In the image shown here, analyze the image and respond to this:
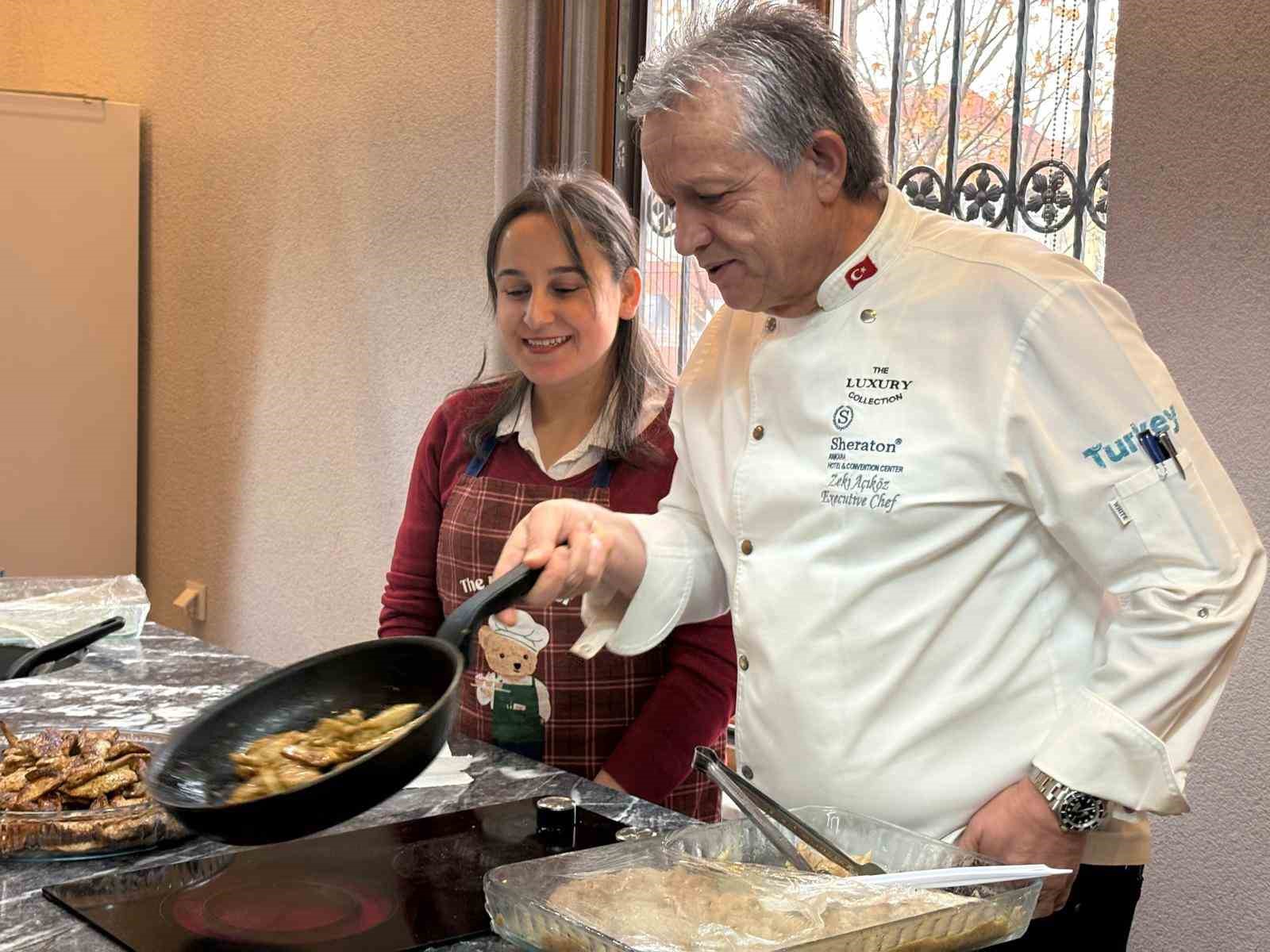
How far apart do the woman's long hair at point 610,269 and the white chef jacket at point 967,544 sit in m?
0.51

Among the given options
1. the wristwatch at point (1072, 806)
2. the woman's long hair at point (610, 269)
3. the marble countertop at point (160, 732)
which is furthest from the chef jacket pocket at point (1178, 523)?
the woman's long hair at point (610, 269)

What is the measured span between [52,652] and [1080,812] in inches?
52.1

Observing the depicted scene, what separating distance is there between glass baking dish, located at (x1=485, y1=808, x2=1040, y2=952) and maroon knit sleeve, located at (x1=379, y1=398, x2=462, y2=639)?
105cm

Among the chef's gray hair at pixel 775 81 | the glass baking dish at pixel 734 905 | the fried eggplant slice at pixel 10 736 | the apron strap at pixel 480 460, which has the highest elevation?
the chef's gray hair at pixel 775 81

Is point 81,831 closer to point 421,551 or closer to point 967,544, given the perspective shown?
point 967,544

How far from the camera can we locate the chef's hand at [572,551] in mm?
1345

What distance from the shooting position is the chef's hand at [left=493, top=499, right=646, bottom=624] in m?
1.34

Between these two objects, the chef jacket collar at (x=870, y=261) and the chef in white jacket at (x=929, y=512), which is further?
the chef jacket collar at (x=870, y=261)

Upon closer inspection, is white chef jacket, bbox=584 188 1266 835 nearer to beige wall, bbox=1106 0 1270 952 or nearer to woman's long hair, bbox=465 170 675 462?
woman's long hair, bbox=465 170 675 462

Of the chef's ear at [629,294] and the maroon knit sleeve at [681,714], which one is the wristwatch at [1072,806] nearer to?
the maroon knit sleeve at [681,714]

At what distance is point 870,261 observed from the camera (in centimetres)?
140

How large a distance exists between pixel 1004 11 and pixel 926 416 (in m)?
1.22

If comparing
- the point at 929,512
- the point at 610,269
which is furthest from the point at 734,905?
the point at 610,269

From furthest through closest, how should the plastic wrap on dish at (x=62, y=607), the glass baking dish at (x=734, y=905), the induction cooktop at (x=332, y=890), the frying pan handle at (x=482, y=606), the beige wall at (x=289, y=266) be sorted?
1. the beige wall at (x=289, y=266)
2. the plastic wrap on dish at (x=62, y=607)
3. the frying pan handle at (x=482, y=606)
4. the induction cooktop at (x=332, y=890)
5. the glass baking dish at (x=734, y=905)
